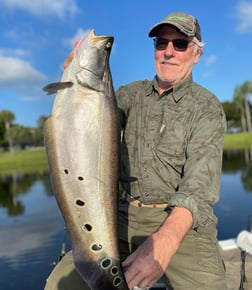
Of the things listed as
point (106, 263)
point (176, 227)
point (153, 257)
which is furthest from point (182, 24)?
point (106, 263)

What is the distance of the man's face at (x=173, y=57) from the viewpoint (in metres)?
3.80

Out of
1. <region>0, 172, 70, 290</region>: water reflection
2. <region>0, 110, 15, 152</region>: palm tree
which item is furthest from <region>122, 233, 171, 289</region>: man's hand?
<region>0, 110, 15, 152</region>: palm tree

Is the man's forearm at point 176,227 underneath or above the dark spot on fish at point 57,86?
underneath

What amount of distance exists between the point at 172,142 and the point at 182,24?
1.11 meters

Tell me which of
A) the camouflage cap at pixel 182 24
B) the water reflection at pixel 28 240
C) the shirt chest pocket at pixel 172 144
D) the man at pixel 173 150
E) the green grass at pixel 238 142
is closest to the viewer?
the man at pixel 173 150

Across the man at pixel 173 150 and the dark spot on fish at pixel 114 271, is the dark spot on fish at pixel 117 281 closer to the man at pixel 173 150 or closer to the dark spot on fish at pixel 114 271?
the dark spot on fish at pixel 114 271

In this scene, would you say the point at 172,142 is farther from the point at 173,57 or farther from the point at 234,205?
the point at 234,205

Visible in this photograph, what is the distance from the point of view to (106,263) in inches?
114

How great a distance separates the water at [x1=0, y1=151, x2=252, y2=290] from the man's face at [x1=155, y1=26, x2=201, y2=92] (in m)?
4.59

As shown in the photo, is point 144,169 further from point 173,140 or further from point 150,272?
point 150,272

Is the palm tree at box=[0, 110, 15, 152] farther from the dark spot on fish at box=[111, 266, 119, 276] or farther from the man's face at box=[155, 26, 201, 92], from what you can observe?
the dark spot on fish at box=[111, 266, 119, 276]

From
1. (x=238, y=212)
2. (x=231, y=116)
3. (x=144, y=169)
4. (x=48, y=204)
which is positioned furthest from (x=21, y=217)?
(x=231, y=116)

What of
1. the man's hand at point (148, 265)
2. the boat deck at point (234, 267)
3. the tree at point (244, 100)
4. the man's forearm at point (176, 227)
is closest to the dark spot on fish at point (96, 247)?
the man's hand at point (148, 265)

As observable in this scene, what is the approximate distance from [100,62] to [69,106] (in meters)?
0.45
